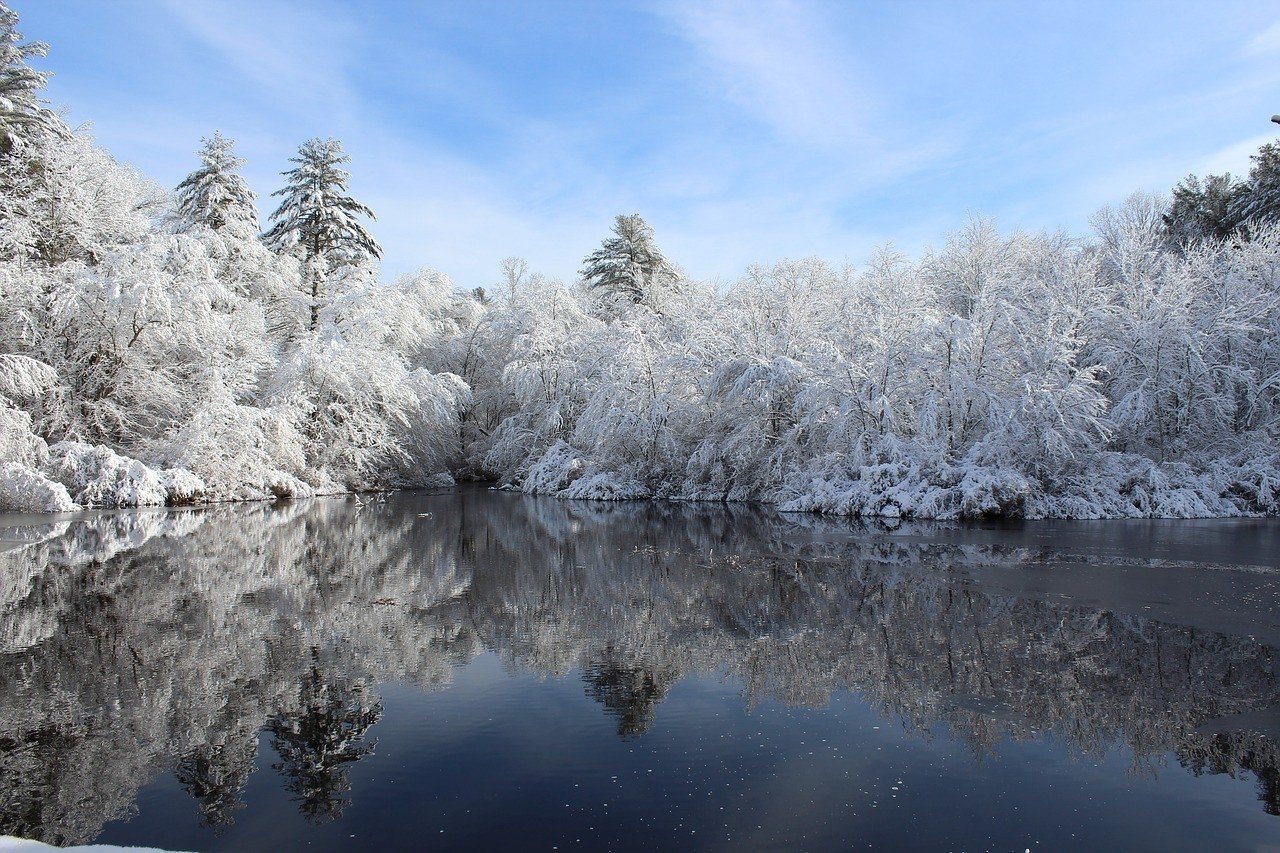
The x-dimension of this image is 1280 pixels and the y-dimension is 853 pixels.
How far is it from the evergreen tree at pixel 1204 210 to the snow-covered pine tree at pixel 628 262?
2346 centimetres

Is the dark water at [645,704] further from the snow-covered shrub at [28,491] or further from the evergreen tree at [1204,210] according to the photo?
the evergreen tree at [1204,210]

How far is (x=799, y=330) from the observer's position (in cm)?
2716

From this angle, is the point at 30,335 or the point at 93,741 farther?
the point at 30,335

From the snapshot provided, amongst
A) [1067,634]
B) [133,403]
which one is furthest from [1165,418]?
[133,403]

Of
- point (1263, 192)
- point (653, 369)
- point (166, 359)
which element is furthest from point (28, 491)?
point (1263, 192)

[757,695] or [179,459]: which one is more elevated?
[179,459]

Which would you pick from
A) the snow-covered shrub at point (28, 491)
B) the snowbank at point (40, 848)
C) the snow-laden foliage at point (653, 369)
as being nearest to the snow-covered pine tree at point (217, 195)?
the snow-laden foliage at point (653, 369)

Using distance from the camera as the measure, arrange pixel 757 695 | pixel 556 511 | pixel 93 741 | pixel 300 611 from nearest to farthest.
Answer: pixel 93 741 → pixel 757 695 → pixel 300 611 → pixel 556 511

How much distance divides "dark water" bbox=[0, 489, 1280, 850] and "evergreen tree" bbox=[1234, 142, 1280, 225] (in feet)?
81.1

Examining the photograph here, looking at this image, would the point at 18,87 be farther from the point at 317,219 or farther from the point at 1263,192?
the point at 1263,192

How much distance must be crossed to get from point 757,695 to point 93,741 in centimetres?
509

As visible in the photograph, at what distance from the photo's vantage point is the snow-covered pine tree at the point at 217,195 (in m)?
29.0

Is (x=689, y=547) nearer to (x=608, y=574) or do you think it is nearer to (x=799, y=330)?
(x=608, y=574)

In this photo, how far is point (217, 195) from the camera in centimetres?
2880
